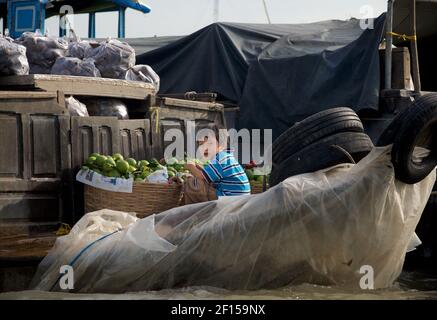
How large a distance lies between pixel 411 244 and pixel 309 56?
514 cm

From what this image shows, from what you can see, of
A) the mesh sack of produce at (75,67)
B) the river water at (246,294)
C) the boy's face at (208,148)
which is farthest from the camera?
the mesh sack of produce at (75,67)

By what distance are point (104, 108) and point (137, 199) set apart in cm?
146

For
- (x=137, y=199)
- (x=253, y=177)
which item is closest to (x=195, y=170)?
(x=137, y=199)

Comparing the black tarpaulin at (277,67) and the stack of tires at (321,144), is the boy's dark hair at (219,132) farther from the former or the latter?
the stack of tires at (321,144)

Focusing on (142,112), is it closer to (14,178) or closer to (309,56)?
(14,178)

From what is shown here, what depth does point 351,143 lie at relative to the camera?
5.65 metres

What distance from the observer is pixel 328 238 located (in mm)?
5090

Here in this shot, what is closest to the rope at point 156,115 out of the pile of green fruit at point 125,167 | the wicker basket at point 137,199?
the pile of green fruit at point 125,167

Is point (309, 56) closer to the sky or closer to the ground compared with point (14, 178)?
closer to the sky

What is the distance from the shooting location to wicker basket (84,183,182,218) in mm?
7016

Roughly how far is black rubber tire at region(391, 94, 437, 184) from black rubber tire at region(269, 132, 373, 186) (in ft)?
1.48

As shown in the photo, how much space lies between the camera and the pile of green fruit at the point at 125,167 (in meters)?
7.05

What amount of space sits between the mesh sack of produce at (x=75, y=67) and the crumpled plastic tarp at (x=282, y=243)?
3.20m
